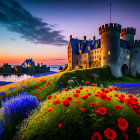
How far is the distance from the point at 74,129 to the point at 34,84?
9.78 meters

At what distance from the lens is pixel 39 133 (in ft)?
8.10

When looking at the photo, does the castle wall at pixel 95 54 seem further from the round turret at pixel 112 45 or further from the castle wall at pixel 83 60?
the round turret at pixel 112 45

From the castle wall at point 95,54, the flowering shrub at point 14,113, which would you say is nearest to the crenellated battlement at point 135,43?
the castle wall at point 95,54

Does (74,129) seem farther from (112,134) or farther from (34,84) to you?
(34,84)

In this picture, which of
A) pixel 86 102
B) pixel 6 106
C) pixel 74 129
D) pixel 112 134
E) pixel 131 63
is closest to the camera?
pixel 112 134

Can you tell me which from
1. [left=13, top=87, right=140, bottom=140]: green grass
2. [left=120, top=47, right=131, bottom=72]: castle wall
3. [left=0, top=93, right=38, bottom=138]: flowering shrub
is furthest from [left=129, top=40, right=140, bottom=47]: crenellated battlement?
[left=0, top=93, right=38, bottom=138]: flowering shrub

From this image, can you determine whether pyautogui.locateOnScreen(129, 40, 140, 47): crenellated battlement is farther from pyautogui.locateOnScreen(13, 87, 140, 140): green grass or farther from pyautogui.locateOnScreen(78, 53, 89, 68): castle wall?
pyautogui.locateOnScreen(13, 87, 140, 140): green grass

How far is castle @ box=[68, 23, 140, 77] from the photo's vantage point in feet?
82.7

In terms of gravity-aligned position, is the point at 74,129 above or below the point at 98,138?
below

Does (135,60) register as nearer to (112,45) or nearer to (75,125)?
(112,45)

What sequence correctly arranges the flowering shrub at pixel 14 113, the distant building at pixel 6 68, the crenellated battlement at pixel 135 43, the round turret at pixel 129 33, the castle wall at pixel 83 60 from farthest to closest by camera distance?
the distant building at pixel 6 68 → the castle wall at pixel 83 60 → the round turret at pixel 129 33 → the crenellated battlement at pixel 135 43 → the flowering shrub at pixel 14 113

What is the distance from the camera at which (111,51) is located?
2533 cm

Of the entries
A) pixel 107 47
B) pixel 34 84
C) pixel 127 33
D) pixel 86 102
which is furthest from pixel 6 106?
pixel 127 33

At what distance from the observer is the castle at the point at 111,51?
25.2 meters
